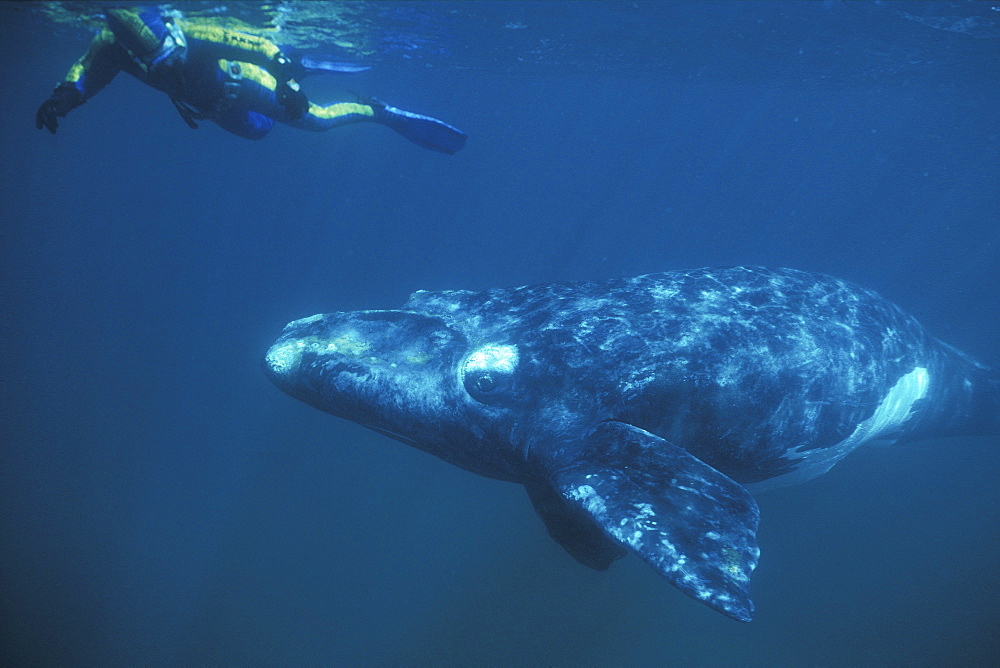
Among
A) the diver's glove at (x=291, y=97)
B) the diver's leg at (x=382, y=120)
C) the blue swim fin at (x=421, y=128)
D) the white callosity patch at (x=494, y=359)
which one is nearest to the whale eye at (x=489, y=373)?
the white callosity patch at (x=494, y=359)

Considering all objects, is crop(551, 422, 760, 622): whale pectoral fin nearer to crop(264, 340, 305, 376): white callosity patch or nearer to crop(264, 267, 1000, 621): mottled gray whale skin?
crop(264, 267, 1000, 621): mottled gray whale skin

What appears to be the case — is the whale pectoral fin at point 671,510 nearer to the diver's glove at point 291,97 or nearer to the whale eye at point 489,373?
the whale eye at point 489,373

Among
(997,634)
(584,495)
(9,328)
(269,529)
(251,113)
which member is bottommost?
(9,328)

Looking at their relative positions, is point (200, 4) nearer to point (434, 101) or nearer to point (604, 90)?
point (604, 90)

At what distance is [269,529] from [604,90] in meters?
45.8

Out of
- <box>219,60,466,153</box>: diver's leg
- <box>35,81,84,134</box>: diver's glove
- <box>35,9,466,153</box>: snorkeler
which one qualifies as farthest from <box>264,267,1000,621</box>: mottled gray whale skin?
<box>219,60,466,153</box>: diver's leg

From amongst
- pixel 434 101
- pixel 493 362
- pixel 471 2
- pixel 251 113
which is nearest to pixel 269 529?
pixel 251 113

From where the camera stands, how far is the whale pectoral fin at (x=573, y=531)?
17.0 ft

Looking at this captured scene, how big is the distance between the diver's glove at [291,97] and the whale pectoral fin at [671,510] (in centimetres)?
728

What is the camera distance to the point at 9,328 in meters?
25.9

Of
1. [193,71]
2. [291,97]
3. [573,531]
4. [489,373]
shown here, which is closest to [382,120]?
[291,97]

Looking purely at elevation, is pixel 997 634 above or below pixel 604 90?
below

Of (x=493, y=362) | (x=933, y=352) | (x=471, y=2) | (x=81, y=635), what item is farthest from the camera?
(x=471, y=2)

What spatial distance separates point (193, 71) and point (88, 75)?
4.81 ft
